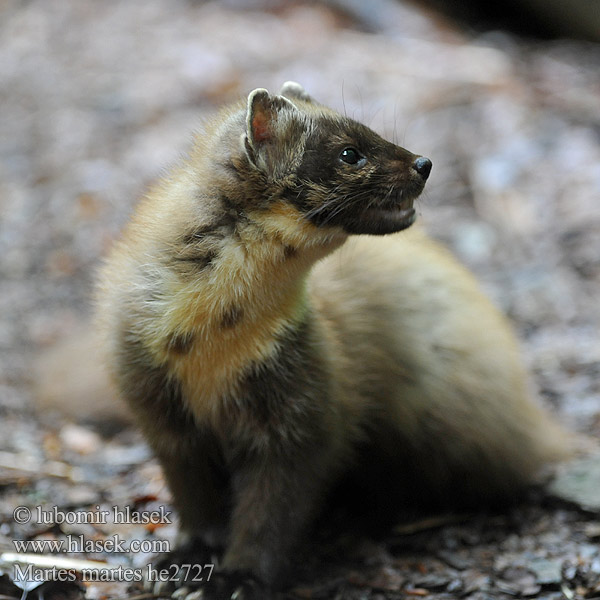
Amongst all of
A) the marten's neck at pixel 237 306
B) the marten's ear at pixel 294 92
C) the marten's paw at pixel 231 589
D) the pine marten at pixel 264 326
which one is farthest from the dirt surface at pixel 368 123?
the marten's neck at pixel 237 306

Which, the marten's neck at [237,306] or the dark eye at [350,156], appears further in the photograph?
the dark eye at [350,156]

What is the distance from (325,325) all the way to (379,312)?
2.37 feet

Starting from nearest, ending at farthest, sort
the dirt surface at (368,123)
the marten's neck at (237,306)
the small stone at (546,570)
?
1. the marten's neck at (237,306)
2. the small stone at (546,570)
3. the dirt surface at (368,123)

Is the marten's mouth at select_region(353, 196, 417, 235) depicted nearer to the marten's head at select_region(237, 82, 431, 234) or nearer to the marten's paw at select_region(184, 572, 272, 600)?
the marten's head at select_region(237, 82, 431, 234)

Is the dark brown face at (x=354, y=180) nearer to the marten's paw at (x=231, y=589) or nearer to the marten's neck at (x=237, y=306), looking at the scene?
the marten's neck at (x=237, y=306)

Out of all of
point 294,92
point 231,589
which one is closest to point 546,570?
point 231,589

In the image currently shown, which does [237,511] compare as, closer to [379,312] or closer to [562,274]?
[379,312]

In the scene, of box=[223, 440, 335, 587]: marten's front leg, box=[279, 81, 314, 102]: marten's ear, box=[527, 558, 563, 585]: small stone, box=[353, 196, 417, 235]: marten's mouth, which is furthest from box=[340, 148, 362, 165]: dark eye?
box=[527, 558, 563, 585]: small stone

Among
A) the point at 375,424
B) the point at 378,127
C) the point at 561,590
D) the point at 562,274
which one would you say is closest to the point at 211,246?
the point at 375,424

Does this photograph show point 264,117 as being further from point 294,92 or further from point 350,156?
point 294,92

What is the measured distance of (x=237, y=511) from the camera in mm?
4102

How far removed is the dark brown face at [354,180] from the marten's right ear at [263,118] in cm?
17

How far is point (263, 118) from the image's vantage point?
3.76m

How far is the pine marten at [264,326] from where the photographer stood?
372cm
